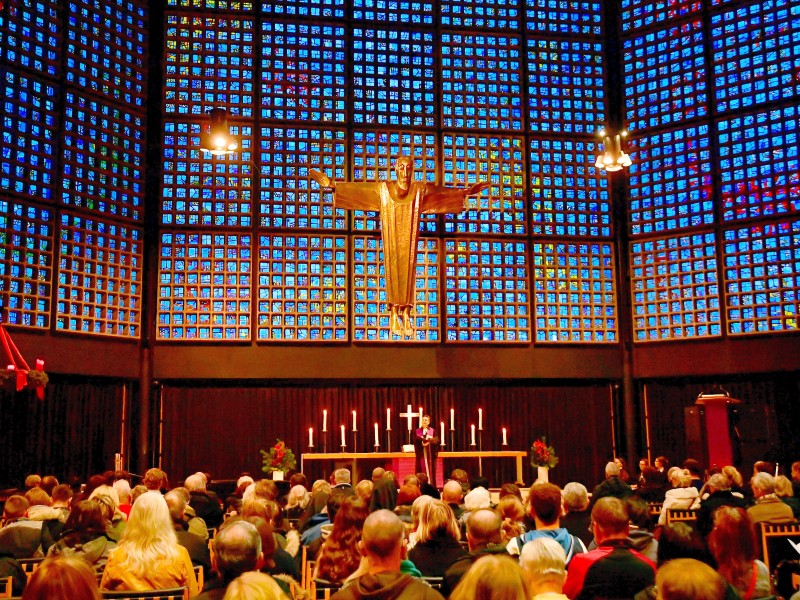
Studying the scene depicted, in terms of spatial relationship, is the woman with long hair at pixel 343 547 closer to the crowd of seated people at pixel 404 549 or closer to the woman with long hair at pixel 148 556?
the crowd of seated people at pixel 404 549

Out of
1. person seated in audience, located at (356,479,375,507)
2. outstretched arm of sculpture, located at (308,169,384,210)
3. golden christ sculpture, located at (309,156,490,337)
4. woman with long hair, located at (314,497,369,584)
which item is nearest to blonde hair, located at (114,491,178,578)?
woman with long hair, located at (314,497,369,584)

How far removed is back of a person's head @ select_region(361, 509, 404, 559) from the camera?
4031 mm

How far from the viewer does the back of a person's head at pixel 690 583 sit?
304cm

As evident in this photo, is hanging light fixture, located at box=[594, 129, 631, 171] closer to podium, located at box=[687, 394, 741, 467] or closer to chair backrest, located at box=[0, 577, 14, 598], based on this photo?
podium, located at box=[687, 394, 741, 467]

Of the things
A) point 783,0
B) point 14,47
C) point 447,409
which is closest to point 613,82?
point 783,0

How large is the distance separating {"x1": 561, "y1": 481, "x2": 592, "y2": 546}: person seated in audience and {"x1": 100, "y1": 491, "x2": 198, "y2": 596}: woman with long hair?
2.99 m

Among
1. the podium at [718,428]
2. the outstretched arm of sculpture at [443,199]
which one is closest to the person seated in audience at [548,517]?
the podium at [718,428]

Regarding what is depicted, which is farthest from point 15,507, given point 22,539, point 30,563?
point 30,563

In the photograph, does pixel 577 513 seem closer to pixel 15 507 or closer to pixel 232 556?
pixel 232 556

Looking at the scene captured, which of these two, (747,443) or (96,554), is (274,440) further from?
(96,554)

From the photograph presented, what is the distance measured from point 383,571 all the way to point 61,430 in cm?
1272

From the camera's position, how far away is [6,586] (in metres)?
5.12

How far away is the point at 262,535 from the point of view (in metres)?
5.00

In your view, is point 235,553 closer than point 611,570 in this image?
Yes
